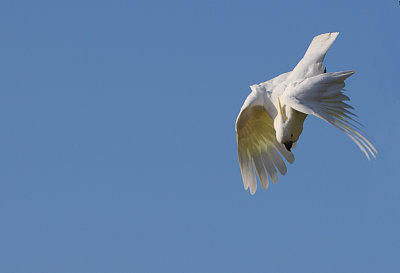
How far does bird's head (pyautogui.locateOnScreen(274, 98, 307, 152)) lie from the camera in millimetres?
19234

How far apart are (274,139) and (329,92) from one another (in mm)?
2810

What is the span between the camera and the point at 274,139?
69.6ft

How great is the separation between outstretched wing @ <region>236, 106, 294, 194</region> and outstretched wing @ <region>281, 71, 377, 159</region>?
2076 mm

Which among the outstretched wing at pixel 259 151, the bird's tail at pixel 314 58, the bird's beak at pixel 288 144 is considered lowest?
the bird's beak at pixel 288 144

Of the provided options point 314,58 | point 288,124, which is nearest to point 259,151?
point 288,124

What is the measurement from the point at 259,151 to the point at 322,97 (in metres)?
2.98

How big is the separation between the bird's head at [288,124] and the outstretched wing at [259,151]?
4.75ft

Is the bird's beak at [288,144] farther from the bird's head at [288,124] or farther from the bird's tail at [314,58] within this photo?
the bird's tail at [314,58]

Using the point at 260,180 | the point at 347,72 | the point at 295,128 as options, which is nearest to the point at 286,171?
the point at 260,180

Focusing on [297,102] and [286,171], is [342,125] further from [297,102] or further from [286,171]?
[286,171]

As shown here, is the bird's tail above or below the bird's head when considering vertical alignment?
above

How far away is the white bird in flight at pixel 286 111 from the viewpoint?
1848cm

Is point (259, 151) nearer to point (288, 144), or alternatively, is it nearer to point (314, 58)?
point (288, 144)

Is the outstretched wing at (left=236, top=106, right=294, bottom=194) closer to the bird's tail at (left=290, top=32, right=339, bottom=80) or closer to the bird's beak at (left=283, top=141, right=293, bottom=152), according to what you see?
the bird's beak at (left=283, top=141, right=293, bottom=152)
